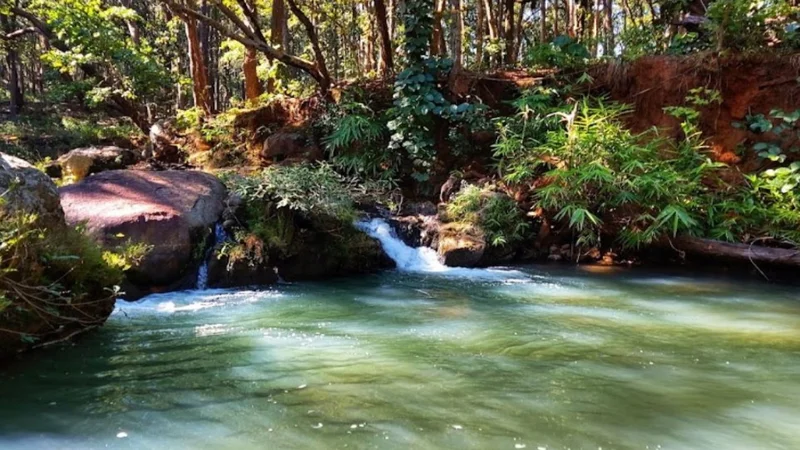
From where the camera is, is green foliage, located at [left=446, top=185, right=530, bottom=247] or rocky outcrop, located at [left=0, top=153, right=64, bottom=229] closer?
rocky outcrop, located at [left=0, top=153, right=64, bottom=229]

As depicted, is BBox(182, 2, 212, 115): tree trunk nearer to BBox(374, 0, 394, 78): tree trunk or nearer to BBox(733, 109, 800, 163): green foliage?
BBox(374, 0, 394, 78): tree trunk

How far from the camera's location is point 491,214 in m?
9.16

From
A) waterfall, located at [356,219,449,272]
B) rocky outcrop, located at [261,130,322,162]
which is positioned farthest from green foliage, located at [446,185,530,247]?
rocky outcrop, located at [261,130,322,162]

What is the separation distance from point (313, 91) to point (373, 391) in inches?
392

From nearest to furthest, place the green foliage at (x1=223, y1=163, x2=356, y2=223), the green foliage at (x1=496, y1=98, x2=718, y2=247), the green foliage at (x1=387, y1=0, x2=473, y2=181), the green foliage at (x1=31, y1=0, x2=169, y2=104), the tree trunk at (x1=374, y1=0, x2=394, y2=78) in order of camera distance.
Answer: the green foliage at (x1=223, y1=163, x2=356, y2=223)
the green foliage at (x1=496, y1=98, x2=718, y2=247)
the green foliage at (x1=387, y1=0, x2=473, y2=181)
the green foliage at (x1=31, y1=0, x2=169, y2=104)
the tree trunk at (x1=374, y1=0, x2=394, y2=78)

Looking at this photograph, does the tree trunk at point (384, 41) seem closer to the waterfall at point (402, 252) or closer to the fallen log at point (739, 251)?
the waterfall at point (402, 252)

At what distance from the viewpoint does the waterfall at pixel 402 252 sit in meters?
8.90

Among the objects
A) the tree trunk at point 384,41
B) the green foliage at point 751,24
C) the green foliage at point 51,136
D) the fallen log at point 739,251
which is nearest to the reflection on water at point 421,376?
the fallen log at point 739,251

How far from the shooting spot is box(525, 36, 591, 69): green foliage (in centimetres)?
1130

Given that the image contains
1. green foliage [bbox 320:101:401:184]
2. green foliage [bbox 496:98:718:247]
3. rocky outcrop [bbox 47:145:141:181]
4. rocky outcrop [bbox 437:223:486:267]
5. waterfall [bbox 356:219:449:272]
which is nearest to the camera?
green foliage [bbox 496:98:718:247]

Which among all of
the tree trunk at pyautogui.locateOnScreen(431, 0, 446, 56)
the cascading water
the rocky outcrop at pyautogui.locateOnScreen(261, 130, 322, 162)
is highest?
the tree trunk at pyautogui.locateOnScreen(431, 0, 446, 56)

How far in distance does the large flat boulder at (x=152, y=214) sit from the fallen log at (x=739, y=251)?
6754 millimetres

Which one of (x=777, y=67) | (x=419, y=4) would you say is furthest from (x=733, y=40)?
(x=419, y=4)

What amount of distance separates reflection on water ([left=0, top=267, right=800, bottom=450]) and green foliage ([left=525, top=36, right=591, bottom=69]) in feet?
20.0
